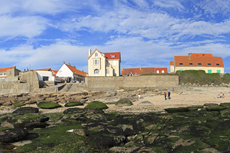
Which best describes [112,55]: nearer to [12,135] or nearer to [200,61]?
[200,61]

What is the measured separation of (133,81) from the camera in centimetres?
4866

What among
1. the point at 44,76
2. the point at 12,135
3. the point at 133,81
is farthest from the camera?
the point at 44,76

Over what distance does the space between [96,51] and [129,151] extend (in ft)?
161

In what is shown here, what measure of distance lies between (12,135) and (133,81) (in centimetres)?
4056

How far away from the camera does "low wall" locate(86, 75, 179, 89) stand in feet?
155

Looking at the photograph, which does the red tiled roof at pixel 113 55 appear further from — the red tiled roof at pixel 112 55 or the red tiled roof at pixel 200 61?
the red tiled roof at pixel 200 61

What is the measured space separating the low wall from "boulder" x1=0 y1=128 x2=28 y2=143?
3893 cm

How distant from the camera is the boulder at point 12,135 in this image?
921 centimetres

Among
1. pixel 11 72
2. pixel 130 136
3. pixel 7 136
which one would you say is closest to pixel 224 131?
pixel 130 136

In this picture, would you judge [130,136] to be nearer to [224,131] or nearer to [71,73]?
[224,131]

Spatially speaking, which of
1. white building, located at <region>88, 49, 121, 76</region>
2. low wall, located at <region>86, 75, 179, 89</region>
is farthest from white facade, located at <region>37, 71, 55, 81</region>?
low wall, located at <region>86, 75, 179, 89</region>

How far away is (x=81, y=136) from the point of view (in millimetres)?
10531

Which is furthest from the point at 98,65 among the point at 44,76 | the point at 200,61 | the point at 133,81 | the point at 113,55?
the point at 200,61

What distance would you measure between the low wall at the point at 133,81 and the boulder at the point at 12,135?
3893 cm
